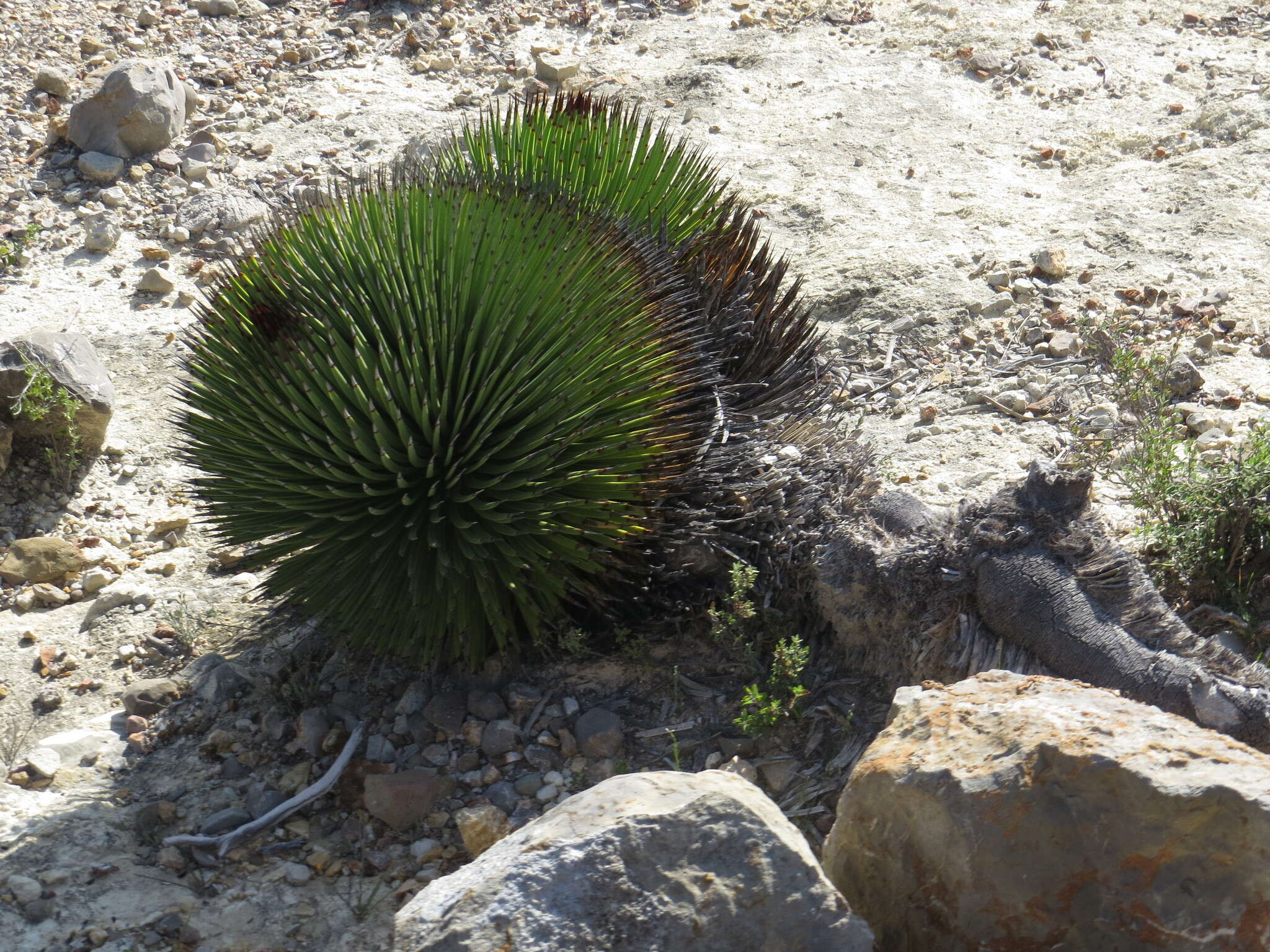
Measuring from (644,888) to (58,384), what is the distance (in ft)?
12.3

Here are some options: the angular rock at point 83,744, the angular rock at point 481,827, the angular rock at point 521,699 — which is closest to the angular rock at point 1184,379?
the angular rock at point 521,699

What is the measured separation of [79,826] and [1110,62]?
657 centimetres

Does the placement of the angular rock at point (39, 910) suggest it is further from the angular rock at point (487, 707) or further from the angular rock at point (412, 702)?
the angular rock at point (487, 707)

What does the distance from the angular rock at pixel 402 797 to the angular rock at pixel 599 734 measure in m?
0.40

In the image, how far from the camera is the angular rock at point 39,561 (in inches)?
164

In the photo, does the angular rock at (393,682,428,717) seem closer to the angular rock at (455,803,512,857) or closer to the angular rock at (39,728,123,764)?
the angular rock at (455,803,512,857)

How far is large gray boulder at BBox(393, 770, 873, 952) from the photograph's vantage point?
1793 millimetres

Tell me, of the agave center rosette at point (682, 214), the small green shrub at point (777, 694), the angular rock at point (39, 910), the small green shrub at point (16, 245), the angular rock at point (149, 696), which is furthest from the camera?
the small green shrub at point (16, 245)

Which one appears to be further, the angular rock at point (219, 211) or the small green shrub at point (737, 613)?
the angular rock at point (219, 211)

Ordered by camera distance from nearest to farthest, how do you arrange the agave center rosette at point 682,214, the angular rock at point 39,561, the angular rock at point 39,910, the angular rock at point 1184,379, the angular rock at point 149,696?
the angular rock at point 39,910 < the angular rock at point 149,696 < the agave center rosette at point 682,214 < the angular rock at point 1184,379 < the angular rock at point 39,561

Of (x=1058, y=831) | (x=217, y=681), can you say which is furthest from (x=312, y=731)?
(x=1058, y=831)

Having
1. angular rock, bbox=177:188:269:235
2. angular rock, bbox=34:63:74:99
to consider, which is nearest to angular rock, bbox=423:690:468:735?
angular rock, bbox=177:188:269:235

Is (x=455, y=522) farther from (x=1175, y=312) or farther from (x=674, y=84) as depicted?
(x=674, y=84)

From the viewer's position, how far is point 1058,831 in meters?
1.96
